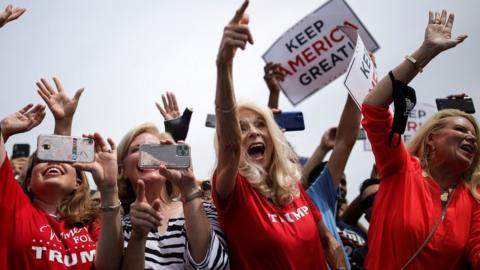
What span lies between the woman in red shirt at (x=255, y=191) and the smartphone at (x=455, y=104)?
4.81ft

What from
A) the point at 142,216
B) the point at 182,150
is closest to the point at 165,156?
the point at 182,150

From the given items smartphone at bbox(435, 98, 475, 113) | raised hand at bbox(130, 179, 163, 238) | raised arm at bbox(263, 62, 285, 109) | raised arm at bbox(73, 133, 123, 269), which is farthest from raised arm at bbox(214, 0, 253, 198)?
raised arm at bbox(263, 62, 285, 109)

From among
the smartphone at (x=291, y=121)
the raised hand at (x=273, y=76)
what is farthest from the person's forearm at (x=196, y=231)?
the raised hand at (x=273, y=76)

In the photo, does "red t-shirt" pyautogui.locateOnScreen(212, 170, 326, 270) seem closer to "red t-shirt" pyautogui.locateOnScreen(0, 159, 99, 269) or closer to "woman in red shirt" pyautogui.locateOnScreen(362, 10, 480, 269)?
"woman in red shirt" pyautogui.locateOnScreen(362, 10, 480, 269)

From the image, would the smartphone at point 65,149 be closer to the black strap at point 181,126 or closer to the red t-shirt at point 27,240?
the red t-shirt at point 27,240

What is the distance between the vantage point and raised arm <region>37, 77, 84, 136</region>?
4.25m

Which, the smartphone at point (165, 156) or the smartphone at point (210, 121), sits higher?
the smartphone at point (210, 121)

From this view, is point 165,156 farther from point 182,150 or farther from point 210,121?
point 210,121

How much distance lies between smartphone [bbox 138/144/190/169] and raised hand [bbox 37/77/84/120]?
3.79 ft

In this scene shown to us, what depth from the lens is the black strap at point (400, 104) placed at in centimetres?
393

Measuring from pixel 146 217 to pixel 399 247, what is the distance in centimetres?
158

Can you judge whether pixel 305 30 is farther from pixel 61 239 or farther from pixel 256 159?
pixel 61 239

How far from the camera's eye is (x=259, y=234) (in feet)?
11.6

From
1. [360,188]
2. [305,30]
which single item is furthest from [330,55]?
[360,188]
